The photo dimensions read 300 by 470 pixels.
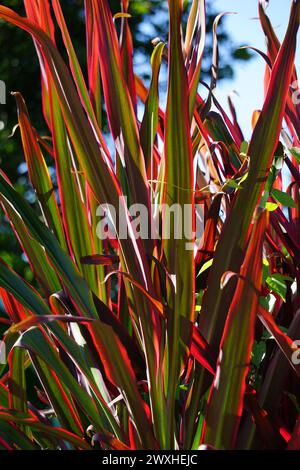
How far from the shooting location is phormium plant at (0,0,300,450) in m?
0.53

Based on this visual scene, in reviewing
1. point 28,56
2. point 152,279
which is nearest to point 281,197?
point 152,279

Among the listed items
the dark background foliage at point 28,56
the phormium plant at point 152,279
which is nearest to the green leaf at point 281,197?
the phormium plant at point 152,279

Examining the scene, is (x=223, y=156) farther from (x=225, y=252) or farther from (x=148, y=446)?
(x=148, y=446)

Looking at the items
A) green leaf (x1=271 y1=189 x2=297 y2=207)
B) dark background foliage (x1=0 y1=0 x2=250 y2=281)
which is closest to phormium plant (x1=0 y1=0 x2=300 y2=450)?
green leaf (x1=271 y1=189 x2=297 y2=207)

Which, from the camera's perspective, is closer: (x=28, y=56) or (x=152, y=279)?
(x=152, y=279)

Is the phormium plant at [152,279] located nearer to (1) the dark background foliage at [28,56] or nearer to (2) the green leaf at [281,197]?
(2) the green leaf at [281,197]

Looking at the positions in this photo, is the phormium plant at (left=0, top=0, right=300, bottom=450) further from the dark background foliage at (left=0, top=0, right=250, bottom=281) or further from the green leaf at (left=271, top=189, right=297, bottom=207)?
the dark background foliage at (left=0, top=0, right=250, bottom=281)

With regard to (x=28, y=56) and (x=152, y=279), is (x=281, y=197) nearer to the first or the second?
(x=152, y=279)

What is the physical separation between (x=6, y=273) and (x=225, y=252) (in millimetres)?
217

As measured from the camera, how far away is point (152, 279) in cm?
61

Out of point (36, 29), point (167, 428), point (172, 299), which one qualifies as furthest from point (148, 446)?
point (36, 29)

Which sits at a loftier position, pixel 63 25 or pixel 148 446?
pixel 63 25

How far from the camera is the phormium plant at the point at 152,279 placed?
1.74 ft
